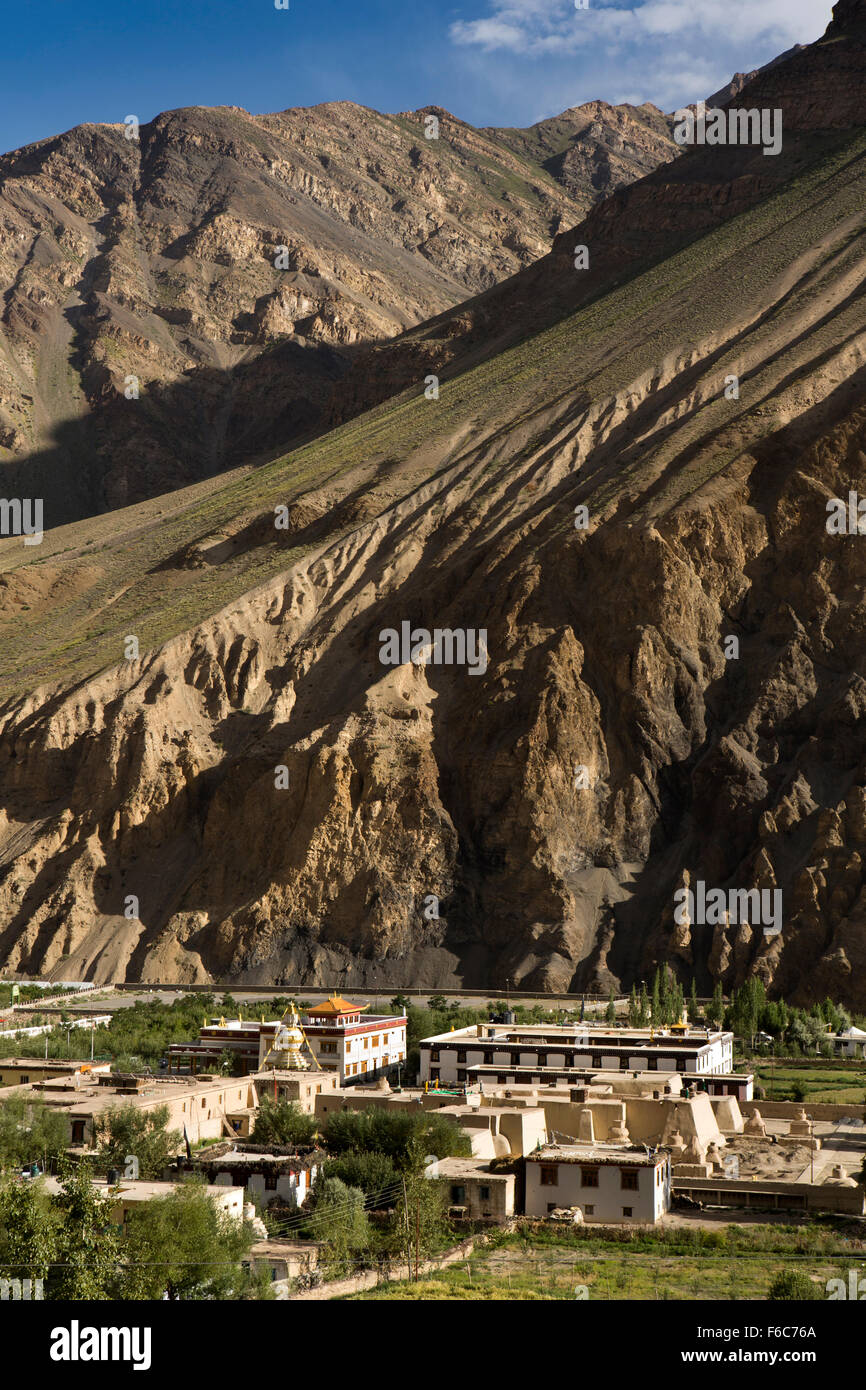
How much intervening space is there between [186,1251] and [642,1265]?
9.37 meters

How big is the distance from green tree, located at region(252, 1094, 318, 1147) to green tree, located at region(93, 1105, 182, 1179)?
2.17 meters

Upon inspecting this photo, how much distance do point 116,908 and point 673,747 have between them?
91.7 feet

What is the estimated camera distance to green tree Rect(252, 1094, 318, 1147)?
37531 mm

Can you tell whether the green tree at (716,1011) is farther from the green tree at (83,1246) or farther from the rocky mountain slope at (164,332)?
the rocky mountain slope at (164,332)

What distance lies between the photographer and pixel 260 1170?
109 ft

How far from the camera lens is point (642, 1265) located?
28266 mm

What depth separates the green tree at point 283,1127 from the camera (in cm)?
3753

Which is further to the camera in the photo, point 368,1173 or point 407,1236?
point 368,1173

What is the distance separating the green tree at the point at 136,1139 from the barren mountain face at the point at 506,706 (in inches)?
1331

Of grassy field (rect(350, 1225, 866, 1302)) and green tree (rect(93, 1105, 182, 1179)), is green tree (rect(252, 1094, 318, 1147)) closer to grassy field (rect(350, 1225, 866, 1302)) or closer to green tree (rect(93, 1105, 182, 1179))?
green tree (rect(93, 1105, 182, 1179))

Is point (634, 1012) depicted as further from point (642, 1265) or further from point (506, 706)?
point (642, 1265)

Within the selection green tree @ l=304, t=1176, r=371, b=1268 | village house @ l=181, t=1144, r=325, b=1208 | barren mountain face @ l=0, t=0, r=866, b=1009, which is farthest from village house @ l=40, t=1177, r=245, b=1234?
barren mountain face @ l=0, t=0, r=866, b=1009

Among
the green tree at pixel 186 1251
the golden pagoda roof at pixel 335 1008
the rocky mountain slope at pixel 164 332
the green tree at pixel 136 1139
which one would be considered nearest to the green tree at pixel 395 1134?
the green tree at pixel 136 1139

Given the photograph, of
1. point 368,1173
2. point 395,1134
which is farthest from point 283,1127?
point 368,1173
